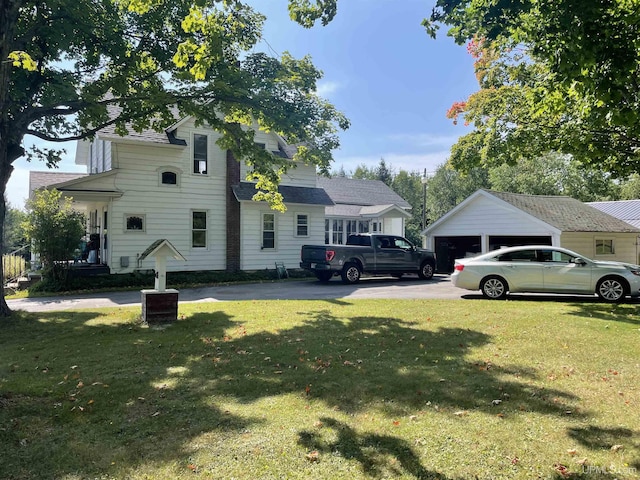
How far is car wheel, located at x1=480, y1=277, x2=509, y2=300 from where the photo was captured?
12748mm

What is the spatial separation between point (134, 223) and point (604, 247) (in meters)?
21.7

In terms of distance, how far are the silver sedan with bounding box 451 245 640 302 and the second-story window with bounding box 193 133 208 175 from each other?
12436 millimetres

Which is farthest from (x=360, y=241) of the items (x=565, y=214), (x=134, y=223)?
Answer: (x=565, y=214)

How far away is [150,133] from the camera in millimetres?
18328

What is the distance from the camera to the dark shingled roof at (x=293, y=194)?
1967 cm

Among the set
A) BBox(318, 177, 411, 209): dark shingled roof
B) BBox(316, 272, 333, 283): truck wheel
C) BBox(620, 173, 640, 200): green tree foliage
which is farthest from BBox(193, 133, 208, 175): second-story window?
BBox(620, 173, 640, 200): green tree foliage

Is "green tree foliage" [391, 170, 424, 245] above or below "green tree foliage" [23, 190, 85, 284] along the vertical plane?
above

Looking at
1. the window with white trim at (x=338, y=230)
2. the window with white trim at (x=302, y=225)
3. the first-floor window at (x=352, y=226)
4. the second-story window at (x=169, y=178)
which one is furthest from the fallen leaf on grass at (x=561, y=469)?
the first-floor window at (x=352, y=226)

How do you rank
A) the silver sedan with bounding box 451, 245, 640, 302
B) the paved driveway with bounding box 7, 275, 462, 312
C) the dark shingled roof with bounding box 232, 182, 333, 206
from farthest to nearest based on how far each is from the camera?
the dark shingled roof with bounding box 232, 182, 333, 206, the paved driveway with bounding box 7, 275, 462, 312, the silver sedan with bounding box 451, 245, 640, 302

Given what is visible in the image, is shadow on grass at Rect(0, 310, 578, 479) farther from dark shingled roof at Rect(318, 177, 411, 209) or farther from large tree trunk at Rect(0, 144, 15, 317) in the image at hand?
dark shingled roof at Rect(318, 177, 411, 209)

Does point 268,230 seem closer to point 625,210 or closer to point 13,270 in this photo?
point 13,270

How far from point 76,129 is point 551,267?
51.0 ft

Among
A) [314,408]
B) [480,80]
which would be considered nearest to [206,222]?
[480,80]

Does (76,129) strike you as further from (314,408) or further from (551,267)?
(551,267)
